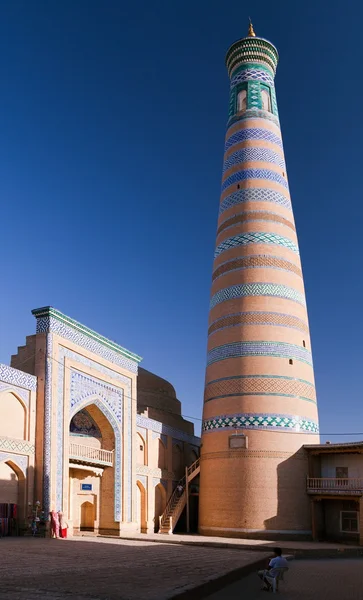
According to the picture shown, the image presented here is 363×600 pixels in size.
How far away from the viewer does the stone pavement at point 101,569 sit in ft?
19.2

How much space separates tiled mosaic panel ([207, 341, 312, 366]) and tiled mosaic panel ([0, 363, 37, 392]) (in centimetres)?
627

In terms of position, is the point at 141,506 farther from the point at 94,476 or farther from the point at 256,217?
the point at 256,217

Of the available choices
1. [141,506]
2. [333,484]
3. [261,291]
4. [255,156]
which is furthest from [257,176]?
[141,506]

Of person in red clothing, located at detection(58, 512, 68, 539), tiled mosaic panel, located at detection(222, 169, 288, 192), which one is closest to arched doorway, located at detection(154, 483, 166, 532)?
person in red clothing, located at detection(58, 512, 68, 539)

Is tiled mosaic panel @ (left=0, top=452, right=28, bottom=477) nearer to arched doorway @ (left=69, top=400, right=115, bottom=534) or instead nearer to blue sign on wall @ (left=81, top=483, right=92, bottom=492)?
arched doorway @ (left=69, top=400, right=115, bottom=534)

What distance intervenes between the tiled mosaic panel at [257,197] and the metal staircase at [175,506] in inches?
318

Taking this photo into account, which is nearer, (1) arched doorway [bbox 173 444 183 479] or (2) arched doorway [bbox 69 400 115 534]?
(2) arched doorway [bbox 69 400 115 534]

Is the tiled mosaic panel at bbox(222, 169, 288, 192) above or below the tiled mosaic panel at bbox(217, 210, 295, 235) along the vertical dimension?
above

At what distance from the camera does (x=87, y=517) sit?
57.8 ft

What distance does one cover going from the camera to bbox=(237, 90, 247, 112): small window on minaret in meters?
21.8

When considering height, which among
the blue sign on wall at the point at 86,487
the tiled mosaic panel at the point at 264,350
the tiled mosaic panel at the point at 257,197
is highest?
the tiled mosaic panel at the point at 257,197

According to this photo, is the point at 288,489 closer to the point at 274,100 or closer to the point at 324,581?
the point at 324,581

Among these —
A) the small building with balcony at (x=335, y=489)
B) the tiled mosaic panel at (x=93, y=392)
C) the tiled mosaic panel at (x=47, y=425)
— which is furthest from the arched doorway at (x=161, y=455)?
the tiled mosaic panel at (x=47, y=425)

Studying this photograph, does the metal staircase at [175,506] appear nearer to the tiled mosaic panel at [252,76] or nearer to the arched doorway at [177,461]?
the arched doorway at [177,461]
